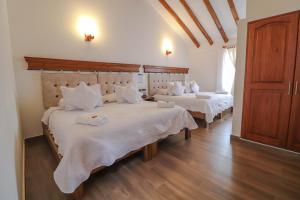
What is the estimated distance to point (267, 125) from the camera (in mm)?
2398

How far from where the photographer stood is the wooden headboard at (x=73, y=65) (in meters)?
2.67

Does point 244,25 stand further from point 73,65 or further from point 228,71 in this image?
point 73,65

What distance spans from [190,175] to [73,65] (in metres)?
2.86

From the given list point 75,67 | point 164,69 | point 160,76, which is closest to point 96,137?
point 75,67

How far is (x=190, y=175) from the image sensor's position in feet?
5.91

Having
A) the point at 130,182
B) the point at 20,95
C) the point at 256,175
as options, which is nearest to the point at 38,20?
the point at 20,95

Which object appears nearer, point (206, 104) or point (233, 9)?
point (206, 104)

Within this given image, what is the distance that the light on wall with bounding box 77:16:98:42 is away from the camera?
316 cm

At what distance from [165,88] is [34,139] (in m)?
3.56

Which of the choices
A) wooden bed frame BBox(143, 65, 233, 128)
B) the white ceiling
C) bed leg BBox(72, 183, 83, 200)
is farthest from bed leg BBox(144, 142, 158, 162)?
the white ceiling

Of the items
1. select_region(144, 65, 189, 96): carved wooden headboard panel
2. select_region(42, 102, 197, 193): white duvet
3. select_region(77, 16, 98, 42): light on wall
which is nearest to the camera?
select_region(42, 102, 197, 193): white duvet

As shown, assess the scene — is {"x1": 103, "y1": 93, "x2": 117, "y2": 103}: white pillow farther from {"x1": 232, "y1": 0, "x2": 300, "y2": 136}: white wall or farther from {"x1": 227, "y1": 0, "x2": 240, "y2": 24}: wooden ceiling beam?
{"x1": 227, "y1": 0, "x2": 240, "y2": 24}: wooden ceiling beam

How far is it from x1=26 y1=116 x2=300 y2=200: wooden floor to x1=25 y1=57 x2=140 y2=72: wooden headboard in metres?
1.40

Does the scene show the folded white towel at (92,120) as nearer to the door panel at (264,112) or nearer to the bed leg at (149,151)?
the bed leg at (149,151)
